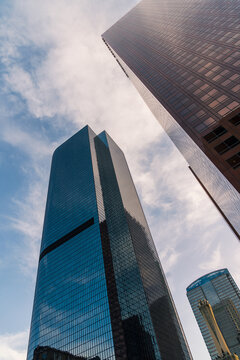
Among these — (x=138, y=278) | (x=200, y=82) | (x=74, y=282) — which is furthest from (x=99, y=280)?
(x=200, y=82)

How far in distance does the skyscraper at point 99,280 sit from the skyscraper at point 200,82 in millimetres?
54051

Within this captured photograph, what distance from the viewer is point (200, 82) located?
52.8 m

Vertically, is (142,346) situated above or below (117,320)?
below

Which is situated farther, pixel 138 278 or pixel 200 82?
pixel 138 278

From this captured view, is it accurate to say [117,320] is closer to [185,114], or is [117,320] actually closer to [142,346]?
[142,346]

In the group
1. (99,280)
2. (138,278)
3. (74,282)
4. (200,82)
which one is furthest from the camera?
(138,278)

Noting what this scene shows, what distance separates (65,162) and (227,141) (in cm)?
14615

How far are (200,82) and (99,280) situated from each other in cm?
7707

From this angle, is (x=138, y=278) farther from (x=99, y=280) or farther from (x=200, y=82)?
(x=200, y=82)

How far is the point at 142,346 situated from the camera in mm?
89750

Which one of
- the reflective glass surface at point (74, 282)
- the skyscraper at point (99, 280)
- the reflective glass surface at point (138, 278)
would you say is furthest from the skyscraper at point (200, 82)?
the reflective glass surface at point (138, 278)

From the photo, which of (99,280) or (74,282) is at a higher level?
(74,282)

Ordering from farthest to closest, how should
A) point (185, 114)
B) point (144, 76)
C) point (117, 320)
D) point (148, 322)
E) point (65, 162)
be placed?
point (65, 162)
point (148, 322)
point (117, 320)
point (144, 76)
point (185, 114)

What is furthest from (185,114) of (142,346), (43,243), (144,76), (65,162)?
(65,162)
